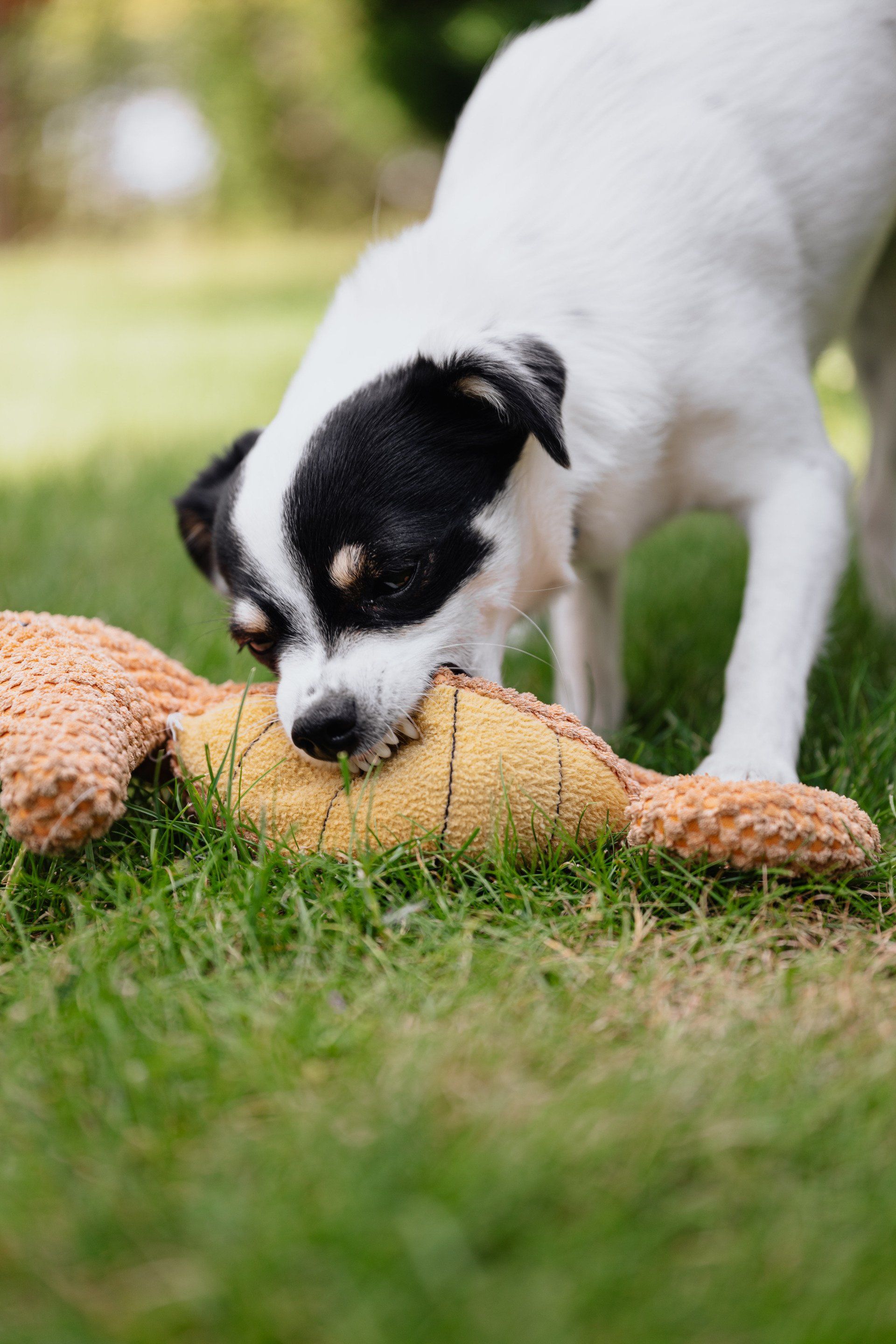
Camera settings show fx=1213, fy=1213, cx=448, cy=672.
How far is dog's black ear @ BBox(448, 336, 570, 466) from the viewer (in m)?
2.12

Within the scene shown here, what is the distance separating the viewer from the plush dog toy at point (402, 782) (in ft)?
5.72

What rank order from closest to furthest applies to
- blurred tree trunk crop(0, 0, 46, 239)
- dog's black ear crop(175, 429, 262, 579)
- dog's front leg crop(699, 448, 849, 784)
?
dog's front leg crop(699, 448, 849, 784) → dog's black ear crop(175, 429, 262, 579) → blurred tree trunk crop(0, 0, 46, 239)

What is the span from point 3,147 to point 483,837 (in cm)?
2203

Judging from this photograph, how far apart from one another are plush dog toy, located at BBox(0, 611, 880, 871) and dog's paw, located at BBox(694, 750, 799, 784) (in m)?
0.15

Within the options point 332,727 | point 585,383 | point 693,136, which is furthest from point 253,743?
point 693,136

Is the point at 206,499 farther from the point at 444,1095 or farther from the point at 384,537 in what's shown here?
the point at 444,1095

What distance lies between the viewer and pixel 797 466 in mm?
2551

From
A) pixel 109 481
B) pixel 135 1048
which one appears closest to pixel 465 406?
pixel 135 1048

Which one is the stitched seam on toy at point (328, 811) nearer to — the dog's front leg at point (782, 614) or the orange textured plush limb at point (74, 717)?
the orange textured plush limb at point (74, 717)

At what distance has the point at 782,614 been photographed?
2.42 meters

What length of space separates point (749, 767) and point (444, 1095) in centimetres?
106

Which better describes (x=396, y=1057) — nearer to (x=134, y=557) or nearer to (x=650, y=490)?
(x=650, y=490)

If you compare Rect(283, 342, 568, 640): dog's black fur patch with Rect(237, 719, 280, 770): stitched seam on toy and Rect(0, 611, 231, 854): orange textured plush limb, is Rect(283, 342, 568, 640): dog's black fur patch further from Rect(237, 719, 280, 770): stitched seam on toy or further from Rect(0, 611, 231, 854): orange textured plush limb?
Rect(0, 611, 231, 854): orange textured plush limb

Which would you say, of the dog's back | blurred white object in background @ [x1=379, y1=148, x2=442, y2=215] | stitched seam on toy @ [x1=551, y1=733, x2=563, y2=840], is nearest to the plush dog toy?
stitched seam on toy @ [x1=551, y1=733, x2=563, y2=840]
